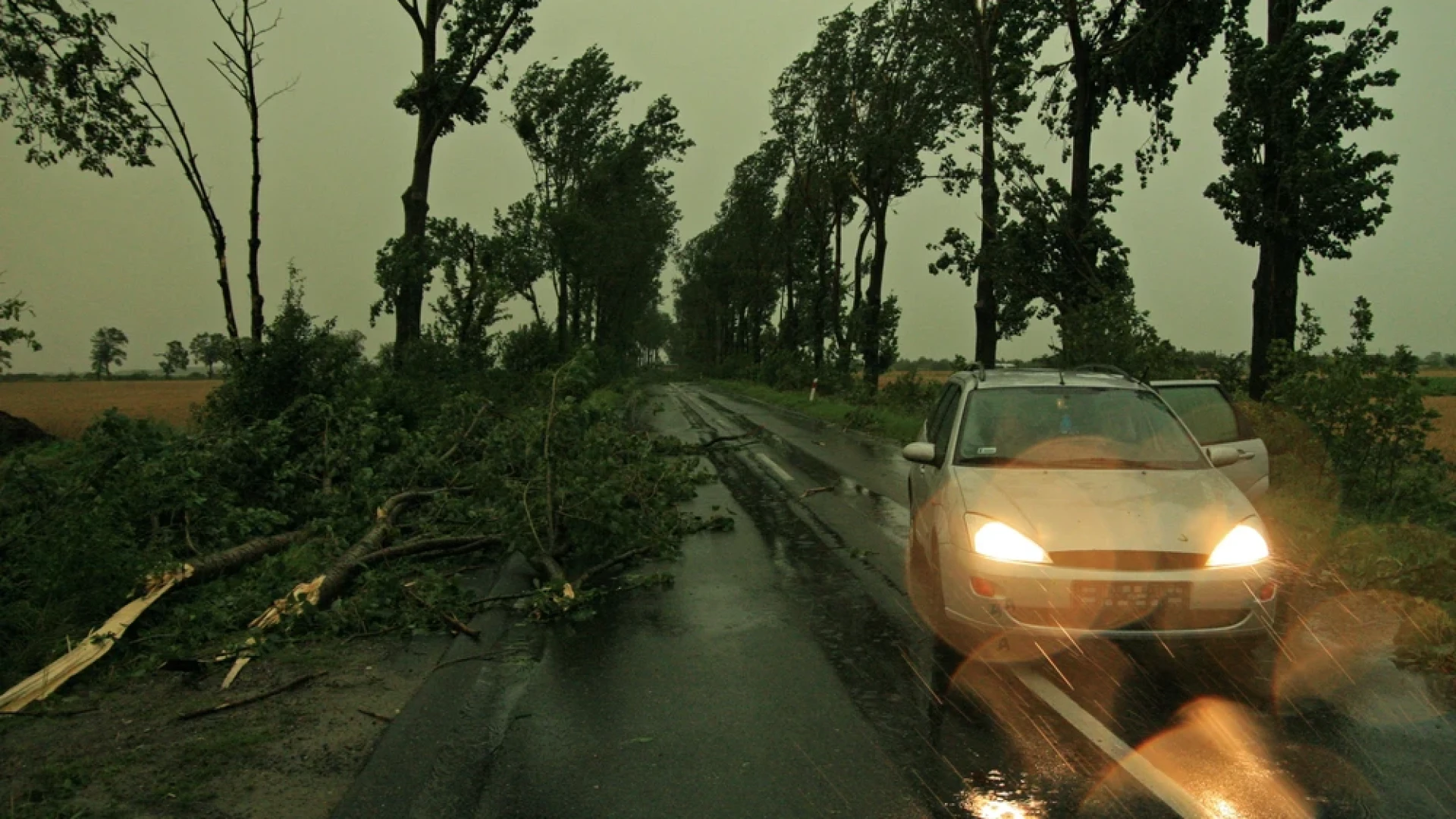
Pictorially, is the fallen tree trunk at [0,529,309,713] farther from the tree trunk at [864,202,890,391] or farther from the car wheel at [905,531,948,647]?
the tree trunk at [864,202,890,391]

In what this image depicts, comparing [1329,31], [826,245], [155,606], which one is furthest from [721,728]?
[826,245]

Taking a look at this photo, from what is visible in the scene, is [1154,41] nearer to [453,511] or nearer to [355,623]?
[453,511]

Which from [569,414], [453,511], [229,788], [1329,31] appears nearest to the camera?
[229,788]

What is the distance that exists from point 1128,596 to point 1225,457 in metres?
2.00

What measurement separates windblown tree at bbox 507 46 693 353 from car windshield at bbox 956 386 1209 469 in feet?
93.5

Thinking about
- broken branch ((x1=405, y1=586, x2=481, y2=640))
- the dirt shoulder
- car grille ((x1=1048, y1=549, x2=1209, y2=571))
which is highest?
car grille ((x1=1048, y1=549, x2=1209, y2=571))

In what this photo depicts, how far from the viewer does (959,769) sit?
422 cm

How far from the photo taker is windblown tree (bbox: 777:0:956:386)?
115 feet

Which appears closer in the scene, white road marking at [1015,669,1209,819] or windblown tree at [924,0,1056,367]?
white road marking at [1015,669,1209,819]

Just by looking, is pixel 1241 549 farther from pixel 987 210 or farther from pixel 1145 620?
pixel 987 210

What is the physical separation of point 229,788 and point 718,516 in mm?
6959

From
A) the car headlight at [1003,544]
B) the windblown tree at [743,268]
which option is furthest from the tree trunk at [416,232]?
the windblown tree at [743,268]

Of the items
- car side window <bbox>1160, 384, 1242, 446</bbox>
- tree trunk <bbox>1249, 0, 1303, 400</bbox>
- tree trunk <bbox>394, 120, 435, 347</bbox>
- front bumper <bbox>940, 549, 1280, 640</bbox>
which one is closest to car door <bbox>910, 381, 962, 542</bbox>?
front bumper <bbox>940, 549, 1280, 640</bbox>

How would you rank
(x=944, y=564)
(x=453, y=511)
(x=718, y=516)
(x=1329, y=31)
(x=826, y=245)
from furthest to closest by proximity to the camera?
1. (x=826, y=245)
2. (x=1329, y=31)
3. (x=718, y=516)
4. (x=453, y=511)
5. (x=944, y=564)
